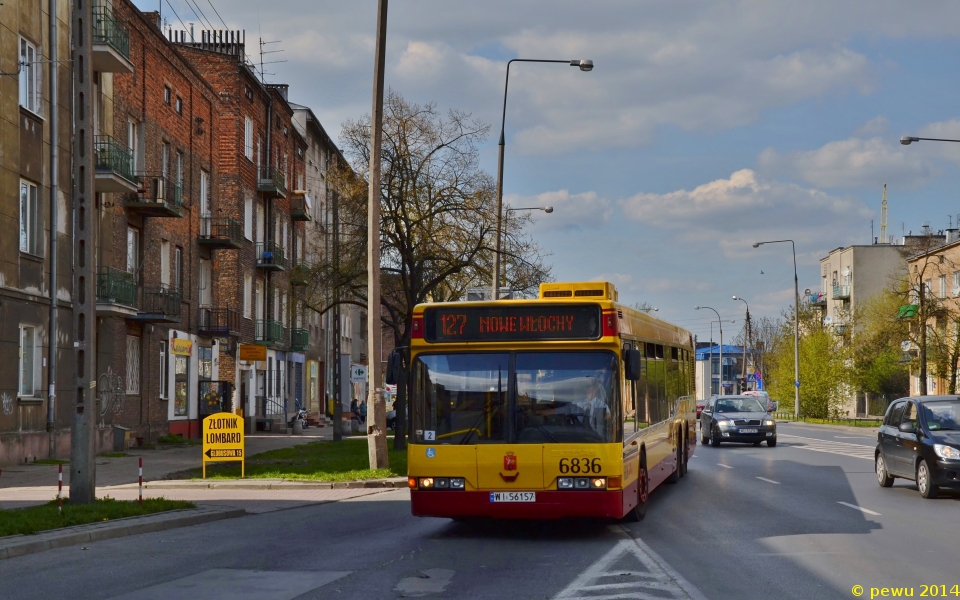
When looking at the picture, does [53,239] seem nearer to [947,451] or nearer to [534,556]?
[534,556]

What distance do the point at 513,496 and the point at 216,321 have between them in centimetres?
3186

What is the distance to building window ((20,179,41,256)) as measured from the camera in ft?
85.4

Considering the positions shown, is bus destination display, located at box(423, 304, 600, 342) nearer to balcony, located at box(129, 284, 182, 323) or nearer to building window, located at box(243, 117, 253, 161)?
balcony, located at box(129, 284, 182, 323)

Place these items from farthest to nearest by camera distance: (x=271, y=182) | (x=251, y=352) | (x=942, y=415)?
(x=271, y=182)
(x=251, y=352)
(x=942, y=415)

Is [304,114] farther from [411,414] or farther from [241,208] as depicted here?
[411,414]

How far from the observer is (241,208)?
47375mm

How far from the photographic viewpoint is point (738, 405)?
34.8m

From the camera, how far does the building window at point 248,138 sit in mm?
48697

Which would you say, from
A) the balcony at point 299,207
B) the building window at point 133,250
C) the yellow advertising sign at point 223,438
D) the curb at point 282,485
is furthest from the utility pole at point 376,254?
the balcony at point 299,207

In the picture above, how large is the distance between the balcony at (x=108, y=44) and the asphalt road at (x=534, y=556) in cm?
1661

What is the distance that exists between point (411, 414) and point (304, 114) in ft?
170

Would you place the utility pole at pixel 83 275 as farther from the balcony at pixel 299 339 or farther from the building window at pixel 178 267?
the balcony at pixel 299 339

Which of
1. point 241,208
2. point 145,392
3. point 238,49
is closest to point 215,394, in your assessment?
point 145,392

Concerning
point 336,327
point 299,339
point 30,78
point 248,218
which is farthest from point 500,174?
point 299,339
